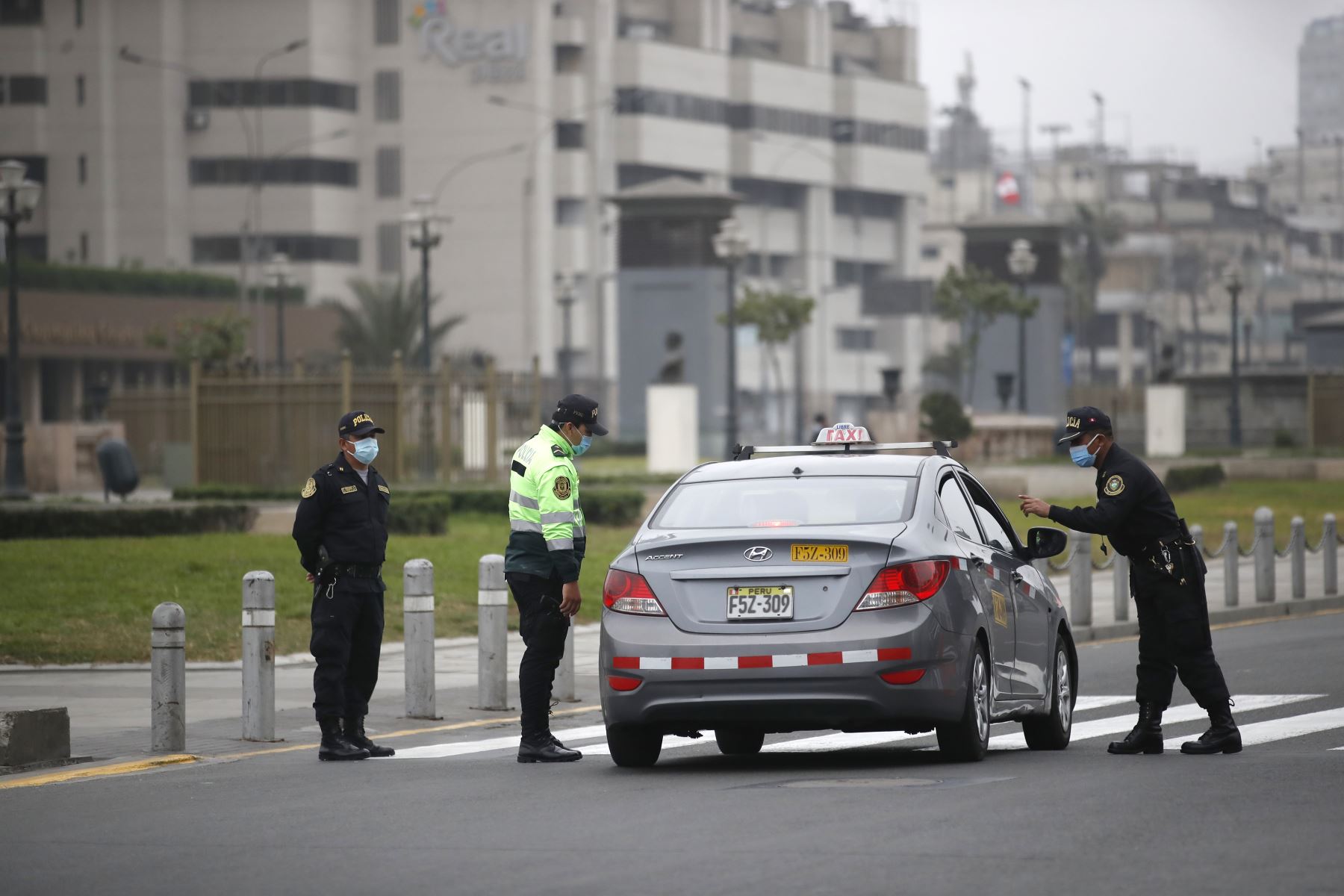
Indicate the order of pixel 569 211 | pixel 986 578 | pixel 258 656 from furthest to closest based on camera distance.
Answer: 1. pixel 569 211
2. pixel 258 656
3. pixel 986 578

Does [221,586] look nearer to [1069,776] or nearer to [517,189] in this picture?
[1069,776]

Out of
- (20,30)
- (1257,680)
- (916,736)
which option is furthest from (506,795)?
(20,30)

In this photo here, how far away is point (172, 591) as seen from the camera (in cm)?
2108

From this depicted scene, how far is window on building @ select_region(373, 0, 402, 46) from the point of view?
3893 inches

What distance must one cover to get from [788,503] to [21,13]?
8982 cm

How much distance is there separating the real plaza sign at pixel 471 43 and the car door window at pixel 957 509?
8871cm

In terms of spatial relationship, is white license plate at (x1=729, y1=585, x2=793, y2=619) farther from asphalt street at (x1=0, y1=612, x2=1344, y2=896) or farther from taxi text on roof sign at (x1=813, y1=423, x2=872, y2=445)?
taxi text on roof sign at (x1=813, y1=423, x2=872, y2=445)

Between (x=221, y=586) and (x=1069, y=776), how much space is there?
40.9 feet

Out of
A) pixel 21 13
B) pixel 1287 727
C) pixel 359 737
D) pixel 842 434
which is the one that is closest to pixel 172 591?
pixel 842 434

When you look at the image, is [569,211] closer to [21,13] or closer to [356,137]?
[356,137]

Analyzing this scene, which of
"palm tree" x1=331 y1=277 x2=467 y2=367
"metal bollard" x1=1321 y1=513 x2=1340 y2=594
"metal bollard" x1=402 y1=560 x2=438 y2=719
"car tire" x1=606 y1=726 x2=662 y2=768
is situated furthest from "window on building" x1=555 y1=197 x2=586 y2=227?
"car tire" x1=606 y1=726 x2=662 y2=768

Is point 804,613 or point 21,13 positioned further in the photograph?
point 21,13

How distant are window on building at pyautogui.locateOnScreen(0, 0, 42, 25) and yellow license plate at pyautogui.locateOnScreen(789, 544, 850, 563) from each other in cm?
8990

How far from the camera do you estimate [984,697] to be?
11266mm
